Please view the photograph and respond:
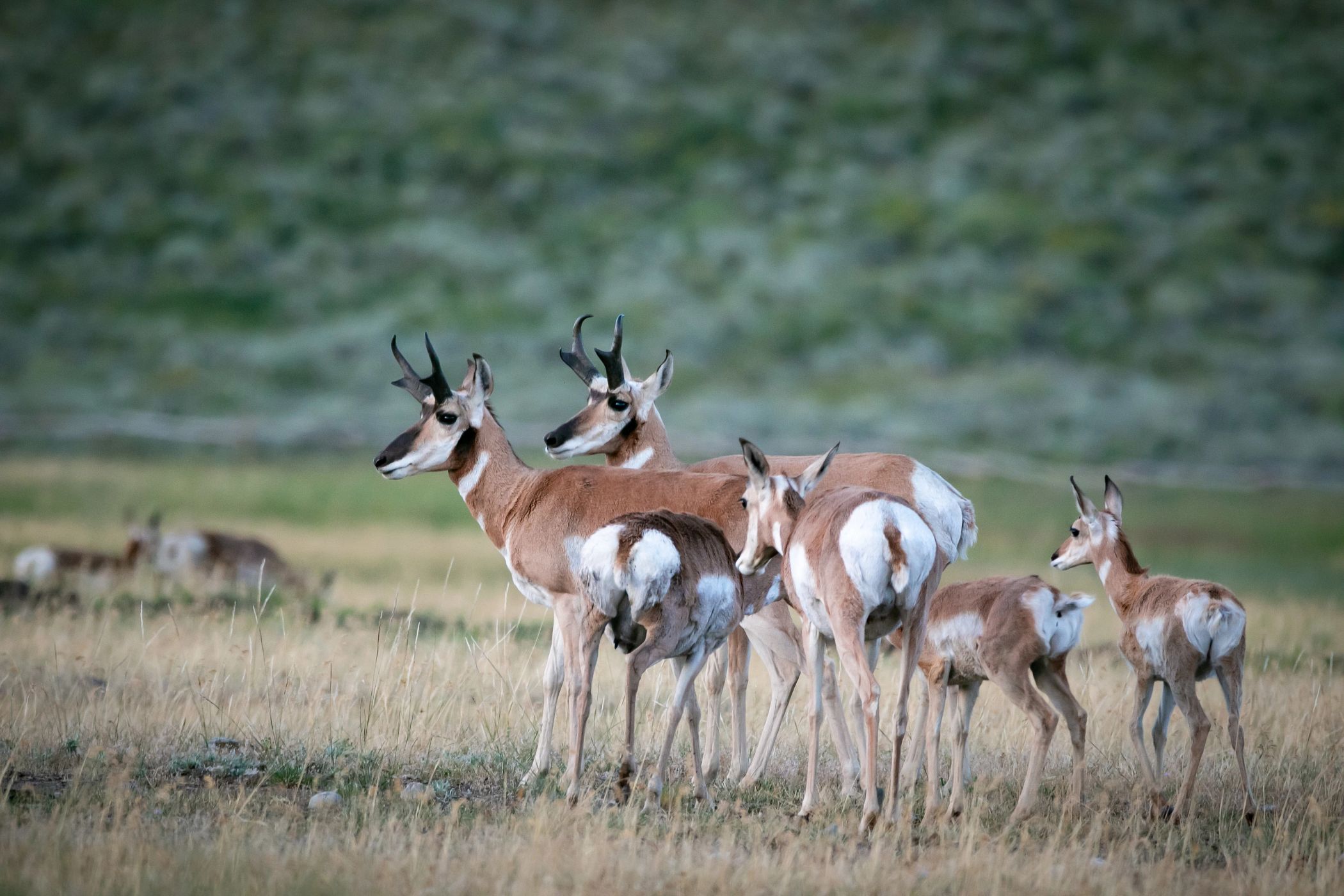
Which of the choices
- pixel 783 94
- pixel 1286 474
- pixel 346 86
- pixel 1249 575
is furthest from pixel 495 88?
pixel 1249 575

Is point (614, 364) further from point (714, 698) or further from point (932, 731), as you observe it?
point (932, 731)

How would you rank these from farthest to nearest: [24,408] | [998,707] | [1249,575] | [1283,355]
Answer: [1283,355]
[24,408]
[1249,575]
[998,707]

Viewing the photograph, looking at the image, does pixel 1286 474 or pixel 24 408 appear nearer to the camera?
pixel 1286 474

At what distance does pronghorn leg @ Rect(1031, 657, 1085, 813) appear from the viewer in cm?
912

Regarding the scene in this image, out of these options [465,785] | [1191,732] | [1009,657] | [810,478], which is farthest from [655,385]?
[1191,732]

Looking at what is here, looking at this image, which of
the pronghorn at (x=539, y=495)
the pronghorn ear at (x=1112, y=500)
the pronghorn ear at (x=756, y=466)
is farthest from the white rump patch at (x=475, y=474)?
the pronghorn ear at (x=1112, y=500)

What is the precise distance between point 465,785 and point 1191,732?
4494 mm

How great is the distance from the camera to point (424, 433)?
1086 cm

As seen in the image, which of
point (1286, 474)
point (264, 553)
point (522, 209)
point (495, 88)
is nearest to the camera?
point (264, 553)

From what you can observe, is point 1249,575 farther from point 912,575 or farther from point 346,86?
point 346,86

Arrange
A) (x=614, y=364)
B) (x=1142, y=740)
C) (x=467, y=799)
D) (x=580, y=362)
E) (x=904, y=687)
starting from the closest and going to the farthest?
(x=904, y=687)
(x=467, y=799)
(x=1142, y=740)
(x=614, y=364)
(x=580, y=362)

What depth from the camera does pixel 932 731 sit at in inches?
366

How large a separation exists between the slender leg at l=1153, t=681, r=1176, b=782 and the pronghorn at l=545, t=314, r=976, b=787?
5.44ft

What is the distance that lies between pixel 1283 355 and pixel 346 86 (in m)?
54.5
